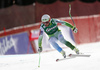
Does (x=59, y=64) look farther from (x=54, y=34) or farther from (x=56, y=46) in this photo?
(x=54, y=34)

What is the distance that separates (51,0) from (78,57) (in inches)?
484

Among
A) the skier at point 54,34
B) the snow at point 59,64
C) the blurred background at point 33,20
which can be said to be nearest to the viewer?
the snow at point 59,64

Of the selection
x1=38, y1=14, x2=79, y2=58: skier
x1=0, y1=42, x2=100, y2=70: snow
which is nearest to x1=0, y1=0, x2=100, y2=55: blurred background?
x1=0, y1=42, x2=100, y2=70: snow

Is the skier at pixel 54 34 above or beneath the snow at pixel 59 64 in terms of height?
above

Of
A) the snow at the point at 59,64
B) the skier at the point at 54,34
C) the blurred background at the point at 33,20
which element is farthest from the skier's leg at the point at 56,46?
the blurred background at the point at 33,20

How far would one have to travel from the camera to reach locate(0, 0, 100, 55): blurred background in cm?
1260

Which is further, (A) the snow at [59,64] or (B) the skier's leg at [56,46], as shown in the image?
(B) the skier's leg at [56,46]

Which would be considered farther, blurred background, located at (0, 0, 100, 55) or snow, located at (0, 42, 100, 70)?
blurred background, located at (0, 0, 100, 55)

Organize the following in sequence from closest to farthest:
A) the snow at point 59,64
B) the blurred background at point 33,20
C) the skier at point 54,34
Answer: the snow at point 59,64 < the skier at point 54,34 < the blurred background at point 33,20

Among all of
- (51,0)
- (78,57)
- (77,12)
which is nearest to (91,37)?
(77,12)

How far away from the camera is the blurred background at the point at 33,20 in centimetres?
1260

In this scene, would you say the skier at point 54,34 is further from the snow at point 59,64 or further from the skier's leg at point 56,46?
the snow at point 59,64

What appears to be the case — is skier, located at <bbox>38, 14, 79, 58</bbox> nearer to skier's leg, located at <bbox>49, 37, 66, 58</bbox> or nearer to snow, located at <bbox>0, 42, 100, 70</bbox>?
skier's leg, located at <bbox>49, 37, 66, 58</bbox>

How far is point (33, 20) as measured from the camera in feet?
57.0
